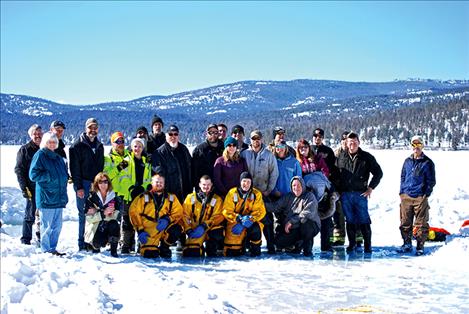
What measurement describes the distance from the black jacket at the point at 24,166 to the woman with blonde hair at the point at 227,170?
2.70 m

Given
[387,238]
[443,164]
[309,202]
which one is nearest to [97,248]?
[309,202]

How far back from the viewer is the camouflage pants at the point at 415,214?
781 cm

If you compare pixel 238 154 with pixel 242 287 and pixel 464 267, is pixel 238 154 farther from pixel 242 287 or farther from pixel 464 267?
pixel 464 267

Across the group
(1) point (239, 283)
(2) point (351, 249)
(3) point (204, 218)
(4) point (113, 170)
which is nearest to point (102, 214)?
(4) point (113, 170)

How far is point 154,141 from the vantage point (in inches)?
334

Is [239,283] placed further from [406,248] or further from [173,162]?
[406,248]

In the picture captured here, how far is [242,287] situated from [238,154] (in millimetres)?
2516

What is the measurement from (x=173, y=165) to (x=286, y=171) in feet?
5.82

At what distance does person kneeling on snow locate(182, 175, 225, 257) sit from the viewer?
24.2 ft

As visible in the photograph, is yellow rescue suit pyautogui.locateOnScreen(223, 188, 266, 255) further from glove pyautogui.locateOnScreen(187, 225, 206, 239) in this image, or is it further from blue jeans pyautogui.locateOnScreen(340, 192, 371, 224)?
blue jeans pyautogui.locateOnScreen(340, 192, 371, 224)

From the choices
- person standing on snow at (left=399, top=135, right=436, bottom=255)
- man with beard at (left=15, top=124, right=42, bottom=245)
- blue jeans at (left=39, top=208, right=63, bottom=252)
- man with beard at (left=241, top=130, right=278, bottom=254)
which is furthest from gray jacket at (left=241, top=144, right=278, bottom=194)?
man with beard at (left=15, top=124, right=42, bottom=245)

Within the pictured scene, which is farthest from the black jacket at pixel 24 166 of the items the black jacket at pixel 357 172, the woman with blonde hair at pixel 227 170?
the black jacket at pixel 357 172

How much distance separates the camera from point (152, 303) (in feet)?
15.0

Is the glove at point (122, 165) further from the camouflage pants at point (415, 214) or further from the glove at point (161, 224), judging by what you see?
the camouflage pants at point (415, 214)
